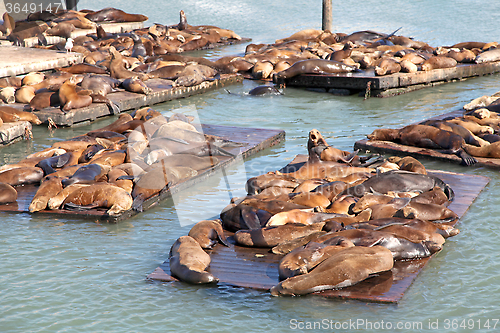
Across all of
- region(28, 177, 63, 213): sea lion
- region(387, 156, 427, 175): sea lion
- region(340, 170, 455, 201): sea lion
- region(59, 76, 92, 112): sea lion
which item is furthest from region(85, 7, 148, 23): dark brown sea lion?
region(340, 170, 455, 201): sea lion

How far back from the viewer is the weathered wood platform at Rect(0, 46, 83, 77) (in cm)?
1298

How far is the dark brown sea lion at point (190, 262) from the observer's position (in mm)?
4352

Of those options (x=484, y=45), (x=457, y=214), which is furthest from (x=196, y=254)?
(x=484, y=45)

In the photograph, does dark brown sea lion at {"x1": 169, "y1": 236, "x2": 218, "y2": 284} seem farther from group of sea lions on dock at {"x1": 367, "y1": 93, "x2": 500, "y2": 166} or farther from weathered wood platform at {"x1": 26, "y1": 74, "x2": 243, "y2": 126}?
weathered wood platform at {"x1": 26, "y1": 74, "x2": 243, "y2": 126}

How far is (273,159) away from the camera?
8.45m

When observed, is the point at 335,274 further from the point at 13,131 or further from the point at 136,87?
the point at 136,87

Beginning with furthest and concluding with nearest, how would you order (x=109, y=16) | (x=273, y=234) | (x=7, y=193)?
(x=109, y=16) < (x=7, y=193) < (x=273, y=234)

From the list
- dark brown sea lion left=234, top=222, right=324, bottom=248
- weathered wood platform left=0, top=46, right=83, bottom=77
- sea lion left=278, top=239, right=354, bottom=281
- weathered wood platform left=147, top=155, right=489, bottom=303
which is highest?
weathered wood platform left=0, top=46, right=83, bottom=77

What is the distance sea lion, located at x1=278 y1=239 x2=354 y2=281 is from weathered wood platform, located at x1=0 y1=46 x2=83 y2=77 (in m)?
10.7

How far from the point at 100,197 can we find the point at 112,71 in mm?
7633

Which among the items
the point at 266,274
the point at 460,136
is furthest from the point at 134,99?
the point at 266,274

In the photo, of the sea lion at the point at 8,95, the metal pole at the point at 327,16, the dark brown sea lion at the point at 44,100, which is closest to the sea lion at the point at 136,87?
the dark brown sea lion at the point at 44,100

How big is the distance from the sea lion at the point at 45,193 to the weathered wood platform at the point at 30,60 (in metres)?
7.38

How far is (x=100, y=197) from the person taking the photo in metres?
6.21
